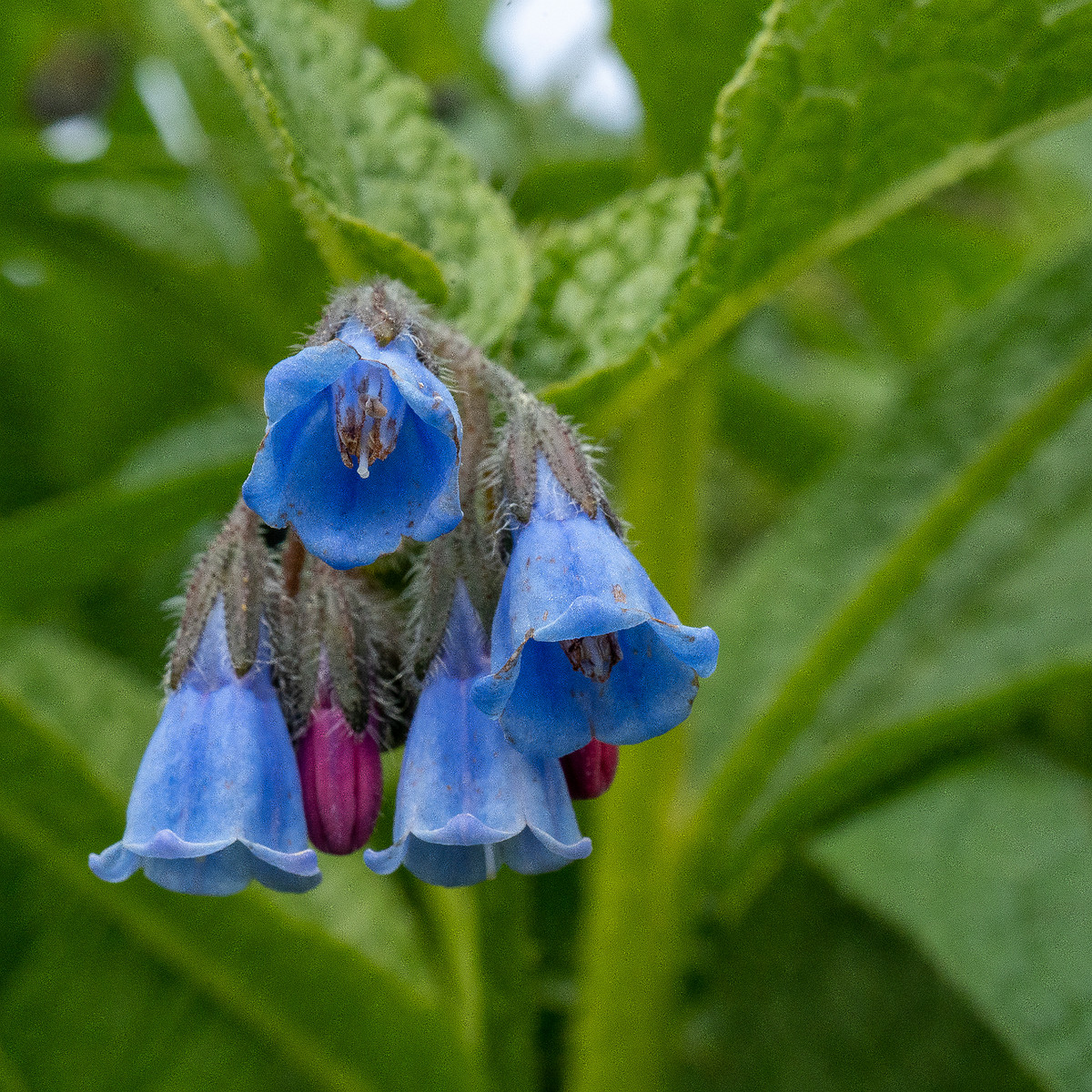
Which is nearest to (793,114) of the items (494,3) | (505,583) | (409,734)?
(505,583)

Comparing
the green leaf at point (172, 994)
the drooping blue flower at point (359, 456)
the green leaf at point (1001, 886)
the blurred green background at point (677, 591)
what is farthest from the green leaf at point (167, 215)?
the green leaf at point (1001, 886)

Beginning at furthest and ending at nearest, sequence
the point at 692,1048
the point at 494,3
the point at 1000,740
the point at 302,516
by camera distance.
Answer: the point at 494,3 → the point at 692,1048 → the point at 1000,740 → the point at 302,516

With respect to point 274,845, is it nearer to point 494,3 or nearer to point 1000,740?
point 1000,740

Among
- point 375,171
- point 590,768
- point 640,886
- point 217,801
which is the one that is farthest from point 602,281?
point 640,886

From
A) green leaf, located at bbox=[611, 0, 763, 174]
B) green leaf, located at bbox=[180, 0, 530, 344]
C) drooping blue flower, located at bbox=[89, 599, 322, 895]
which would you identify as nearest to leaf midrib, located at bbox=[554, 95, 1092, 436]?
green leaf, located at bbox=[180, 0, 530, 344]

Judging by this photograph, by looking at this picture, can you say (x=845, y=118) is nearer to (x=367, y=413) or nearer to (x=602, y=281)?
(x=602, y=281)

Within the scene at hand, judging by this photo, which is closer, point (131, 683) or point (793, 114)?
point (793, 114)

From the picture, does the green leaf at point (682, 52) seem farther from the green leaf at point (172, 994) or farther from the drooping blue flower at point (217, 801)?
the green leaf at point (172, 994)
